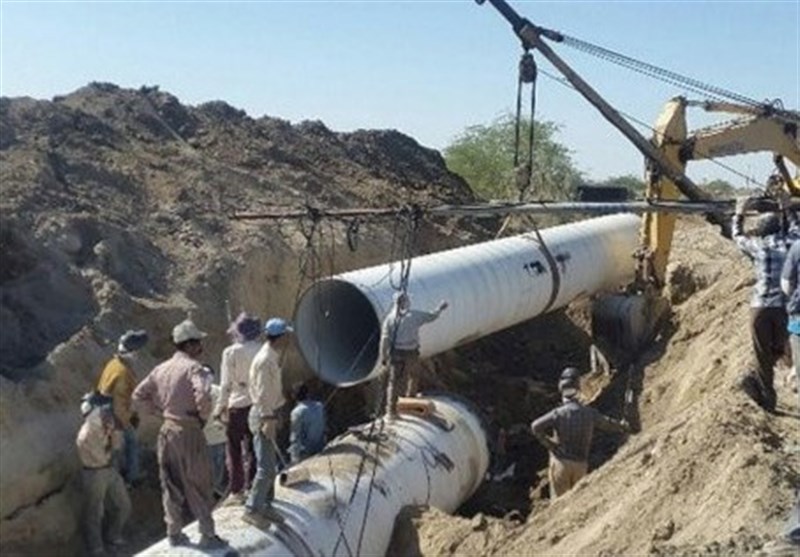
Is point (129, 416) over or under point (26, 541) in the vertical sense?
over

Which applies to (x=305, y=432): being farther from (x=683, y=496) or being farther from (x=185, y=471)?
(x=683, y=496)

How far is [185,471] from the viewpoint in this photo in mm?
7926

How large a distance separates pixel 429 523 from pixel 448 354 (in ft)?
23.1

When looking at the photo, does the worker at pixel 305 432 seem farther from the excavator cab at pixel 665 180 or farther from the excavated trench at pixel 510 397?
the excavator cab at pixel 665 180

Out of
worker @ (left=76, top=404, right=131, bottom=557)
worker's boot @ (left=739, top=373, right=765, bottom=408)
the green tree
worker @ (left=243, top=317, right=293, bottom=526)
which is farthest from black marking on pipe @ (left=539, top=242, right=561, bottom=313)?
the green tree

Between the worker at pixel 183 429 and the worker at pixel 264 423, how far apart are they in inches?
20.1

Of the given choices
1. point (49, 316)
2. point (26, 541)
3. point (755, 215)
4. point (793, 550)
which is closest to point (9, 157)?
point (49, 316)

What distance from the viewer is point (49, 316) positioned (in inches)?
500

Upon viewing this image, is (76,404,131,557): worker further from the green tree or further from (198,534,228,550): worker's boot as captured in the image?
the green tree

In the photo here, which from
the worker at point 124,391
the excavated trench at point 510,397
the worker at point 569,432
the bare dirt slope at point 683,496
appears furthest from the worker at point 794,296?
the worker at point 124,391

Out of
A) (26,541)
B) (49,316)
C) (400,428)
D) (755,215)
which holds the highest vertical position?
(755,215)

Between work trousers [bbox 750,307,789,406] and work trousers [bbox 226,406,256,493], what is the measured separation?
448 cm

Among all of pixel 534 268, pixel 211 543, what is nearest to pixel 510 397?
pixel 534 268

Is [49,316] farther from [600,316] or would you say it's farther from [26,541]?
[600,316]
